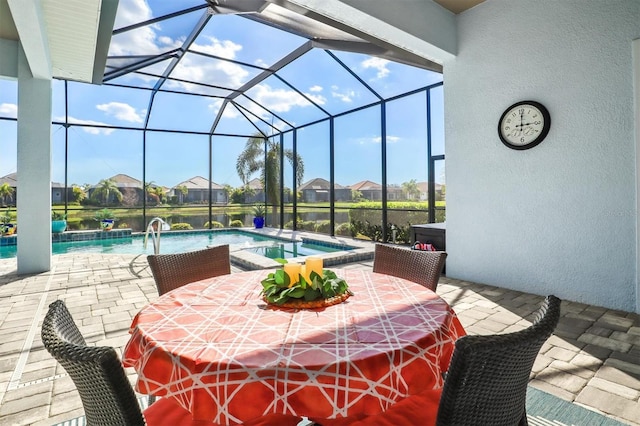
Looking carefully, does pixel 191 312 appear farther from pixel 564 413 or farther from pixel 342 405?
pixel 564 413

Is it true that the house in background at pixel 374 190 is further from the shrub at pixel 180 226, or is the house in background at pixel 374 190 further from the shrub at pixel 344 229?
the shrub at pixel 180 226

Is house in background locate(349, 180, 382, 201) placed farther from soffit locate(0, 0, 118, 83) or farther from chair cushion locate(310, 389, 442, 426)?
chair cushion locate(310, 389, 442, 426)

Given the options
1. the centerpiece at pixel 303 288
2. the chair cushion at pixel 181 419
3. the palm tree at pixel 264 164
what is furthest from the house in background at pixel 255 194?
the chair cushion at pixel 181 419

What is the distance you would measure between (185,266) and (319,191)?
7.62m

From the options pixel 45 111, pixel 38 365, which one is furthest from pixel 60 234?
pixel 38 365

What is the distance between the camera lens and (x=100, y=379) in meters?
0.77

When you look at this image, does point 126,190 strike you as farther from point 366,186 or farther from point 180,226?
point 366,186

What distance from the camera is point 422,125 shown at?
6.67 metres

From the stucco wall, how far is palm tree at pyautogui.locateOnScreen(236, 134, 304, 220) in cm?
684

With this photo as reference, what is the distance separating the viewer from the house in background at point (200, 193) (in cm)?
1124

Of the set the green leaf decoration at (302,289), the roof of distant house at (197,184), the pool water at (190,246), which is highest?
the roof of distant house at (197,184)

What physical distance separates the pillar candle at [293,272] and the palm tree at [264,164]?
9.15 m

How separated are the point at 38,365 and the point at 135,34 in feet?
16.9

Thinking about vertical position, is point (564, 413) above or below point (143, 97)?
below
